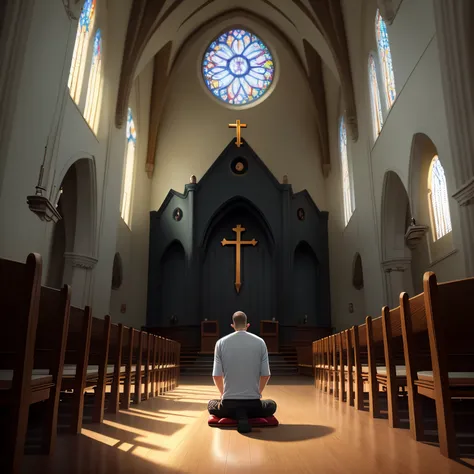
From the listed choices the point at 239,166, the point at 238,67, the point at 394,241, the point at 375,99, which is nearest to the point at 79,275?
the point at 394,241

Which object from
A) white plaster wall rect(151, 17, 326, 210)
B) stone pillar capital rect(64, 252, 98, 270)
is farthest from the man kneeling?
white plaster wall rect(151, 17, 326, 210)

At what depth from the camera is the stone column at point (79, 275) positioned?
399 inches

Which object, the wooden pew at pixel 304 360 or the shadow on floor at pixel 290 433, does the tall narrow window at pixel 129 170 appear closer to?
the wooden pew at pixel 304 360

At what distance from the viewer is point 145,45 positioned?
12.6m

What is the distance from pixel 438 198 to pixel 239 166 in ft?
28.2

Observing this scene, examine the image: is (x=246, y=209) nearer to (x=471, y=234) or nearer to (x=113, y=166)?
(x=113, y=166)

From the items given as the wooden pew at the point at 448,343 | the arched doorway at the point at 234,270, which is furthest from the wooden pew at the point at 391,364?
the arched doorway at the point at 234,270

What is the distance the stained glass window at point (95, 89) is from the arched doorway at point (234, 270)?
624 cm

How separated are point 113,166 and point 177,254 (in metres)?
5.24

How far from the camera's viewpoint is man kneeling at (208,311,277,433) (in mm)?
3424

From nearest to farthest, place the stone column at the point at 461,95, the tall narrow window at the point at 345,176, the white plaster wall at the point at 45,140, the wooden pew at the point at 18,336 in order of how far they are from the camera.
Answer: the wooden pew at the point at 18,336, the stone column at the point at 461,95, the white plaster wall at the point at 45,140, the tall narrow window at the point at 345,176

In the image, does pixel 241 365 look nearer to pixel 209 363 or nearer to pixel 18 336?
pixel 18 336

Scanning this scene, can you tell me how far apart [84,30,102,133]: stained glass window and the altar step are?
6.68 meters

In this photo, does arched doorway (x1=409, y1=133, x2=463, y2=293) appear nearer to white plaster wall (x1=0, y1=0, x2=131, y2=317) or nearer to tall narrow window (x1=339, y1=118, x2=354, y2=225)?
tall narrow window (x1=339, y1=118, x2=354, y2=225)
